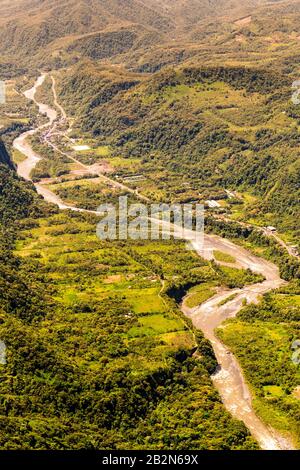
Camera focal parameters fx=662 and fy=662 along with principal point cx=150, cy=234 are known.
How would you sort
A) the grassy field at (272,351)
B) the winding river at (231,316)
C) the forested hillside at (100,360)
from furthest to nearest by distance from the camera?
the grassy field at (272,351)
the winding river at (231,316)
the forested hillside at (100,360)

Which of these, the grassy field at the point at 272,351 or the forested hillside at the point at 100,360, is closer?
the forested hillside at the point at 100,360

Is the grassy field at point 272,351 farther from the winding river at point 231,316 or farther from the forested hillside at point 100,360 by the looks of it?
the forested hillside at point 100,360

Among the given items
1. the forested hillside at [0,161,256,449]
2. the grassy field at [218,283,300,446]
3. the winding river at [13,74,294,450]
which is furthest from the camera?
the grassy field at [218,283,300,446]

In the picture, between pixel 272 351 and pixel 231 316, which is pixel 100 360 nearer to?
pixel 272 351

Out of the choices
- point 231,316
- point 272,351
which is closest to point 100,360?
point 272,351

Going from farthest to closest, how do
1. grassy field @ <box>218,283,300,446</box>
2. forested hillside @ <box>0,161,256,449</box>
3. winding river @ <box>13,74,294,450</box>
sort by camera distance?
1. grassy field @ <box>218,283,300,446</box>
2. winding river @ <box>13,74,294,450</box>
3. forested hillside @ <box>0,161,256,449</box>

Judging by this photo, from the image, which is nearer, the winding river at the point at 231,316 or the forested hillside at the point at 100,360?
the forested hillside at the point at 100,360

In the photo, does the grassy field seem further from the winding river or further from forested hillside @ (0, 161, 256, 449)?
forested hillside @ (0, 161, 256, 449)

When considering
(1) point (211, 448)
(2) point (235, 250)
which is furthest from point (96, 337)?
(2) point (235, 250)

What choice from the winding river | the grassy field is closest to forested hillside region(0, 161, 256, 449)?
the winding river

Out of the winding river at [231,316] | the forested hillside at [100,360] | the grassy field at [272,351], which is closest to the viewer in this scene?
the forested hillside at [100,360]

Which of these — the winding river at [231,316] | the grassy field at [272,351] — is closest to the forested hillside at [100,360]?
the winding river at [231,316]
